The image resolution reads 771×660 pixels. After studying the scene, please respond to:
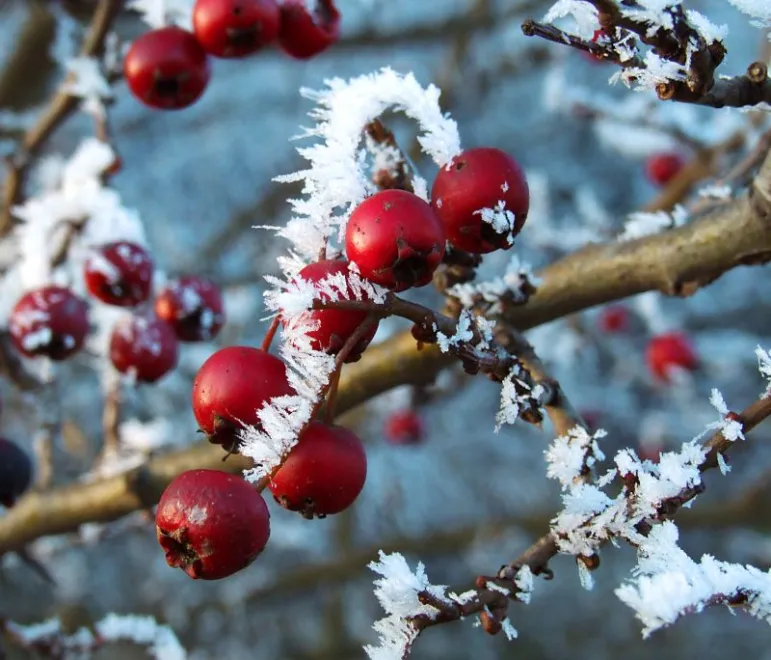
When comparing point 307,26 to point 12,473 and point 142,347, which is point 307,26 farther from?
point 12,473

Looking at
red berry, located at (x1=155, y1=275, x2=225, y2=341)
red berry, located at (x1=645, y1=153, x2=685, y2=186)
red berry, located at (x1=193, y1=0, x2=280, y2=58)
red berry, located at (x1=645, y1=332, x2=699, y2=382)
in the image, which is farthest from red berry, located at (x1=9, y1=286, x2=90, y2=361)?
red berry, located at (x1=645, y1=153, x2=685, y2=186)

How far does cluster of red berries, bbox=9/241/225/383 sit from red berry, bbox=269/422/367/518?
99 cm

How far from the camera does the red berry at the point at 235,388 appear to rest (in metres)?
0.97

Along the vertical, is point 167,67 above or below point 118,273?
above

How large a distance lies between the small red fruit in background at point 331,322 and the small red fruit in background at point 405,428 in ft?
8.66

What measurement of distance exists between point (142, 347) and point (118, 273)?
0.60 ft

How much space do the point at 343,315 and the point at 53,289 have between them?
3.80 feet

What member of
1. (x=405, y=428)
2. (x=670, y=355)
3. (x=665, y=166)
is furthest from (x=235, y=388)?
(x=665, y=166)

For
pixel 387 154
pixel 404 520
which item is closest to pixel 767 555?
pixel 404 520

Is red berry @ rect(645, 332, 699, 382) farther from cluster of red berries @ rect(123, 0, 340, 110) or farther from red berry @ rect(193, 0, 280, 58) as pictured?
red berry @ rect(193, 0, 280, 58)

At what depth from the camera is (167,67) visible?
1.77 m

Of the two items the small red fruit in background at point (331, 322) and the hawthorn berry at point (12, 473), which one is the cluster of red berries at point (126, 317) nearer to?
the hawthorn berry at point (12, 473)

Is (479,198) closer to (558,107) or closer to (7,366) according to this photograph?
(7,366)

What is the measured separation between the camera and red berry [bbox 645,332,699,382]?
3486mm
